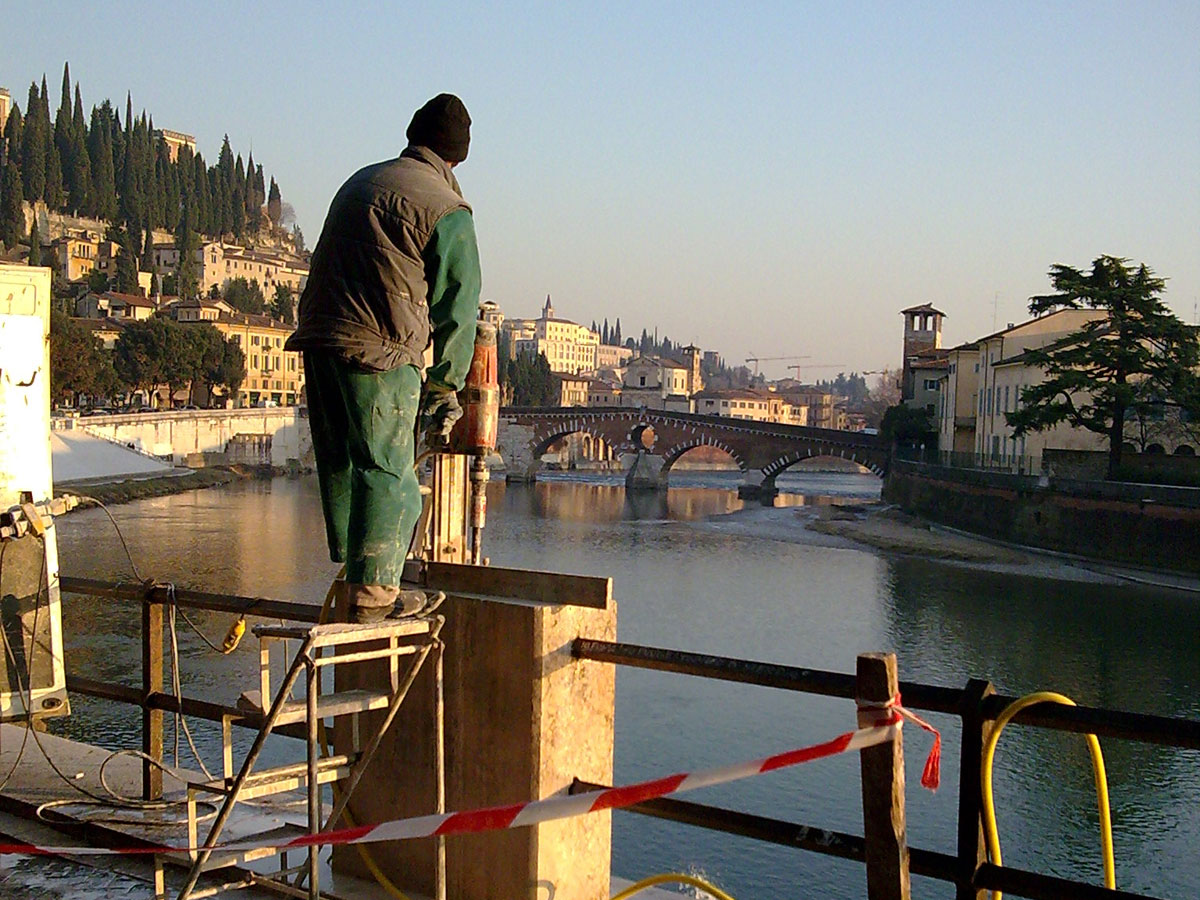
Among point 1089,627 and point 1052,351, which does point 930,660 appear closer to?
point 1089,627

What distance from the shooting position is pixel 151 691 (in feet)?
→ 11.2

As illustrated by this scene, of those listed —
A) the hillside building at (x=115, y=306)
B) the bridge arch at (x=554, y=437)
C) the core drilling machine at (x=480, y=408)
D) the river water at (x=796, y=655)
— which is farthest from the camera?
the hillside building at (x=115, y=306)

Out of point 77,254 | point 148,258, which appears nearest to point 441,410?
point 77,254

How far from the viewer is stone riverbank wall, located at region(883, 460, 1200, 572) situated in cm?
2648

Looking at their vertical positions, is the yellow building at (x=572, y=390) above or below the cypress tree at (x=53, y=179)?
below

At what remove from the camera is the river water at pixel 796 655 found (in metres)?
10.2

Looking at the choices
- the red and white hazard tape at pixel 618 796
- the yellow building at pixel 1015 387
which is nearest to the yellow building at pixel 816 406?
the yellow building at pixel 1015 387

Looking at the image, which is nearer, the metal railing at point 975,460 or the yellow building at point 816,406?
the metal railing at point 975,460

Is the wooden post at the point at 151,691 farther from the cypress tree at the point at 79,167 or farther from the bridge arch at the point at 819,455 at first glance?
the cypress tree at the point at 79,167

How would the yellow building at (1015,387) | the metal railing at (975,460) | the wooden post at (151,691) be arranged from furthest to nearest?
1. the yellow building at (1015,387)
2. the metal railing at (975,460)
3. the wooden post at (151,691)

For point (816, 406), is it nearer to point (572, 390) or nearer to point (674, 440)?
point (572, 390)

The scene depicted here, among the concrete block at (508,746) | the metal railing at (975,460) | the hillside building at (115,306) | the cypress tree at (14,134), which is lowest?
the metal railing at (975,460)

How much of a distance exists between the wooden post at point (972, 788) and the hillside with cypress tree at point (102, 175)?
74.4 metres

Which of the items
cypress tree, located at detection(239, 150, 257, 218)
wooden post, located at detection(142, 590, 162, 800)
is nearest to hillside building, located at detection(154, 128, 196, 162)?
cypress tree, located at detection(239, 150, 257, 218)
